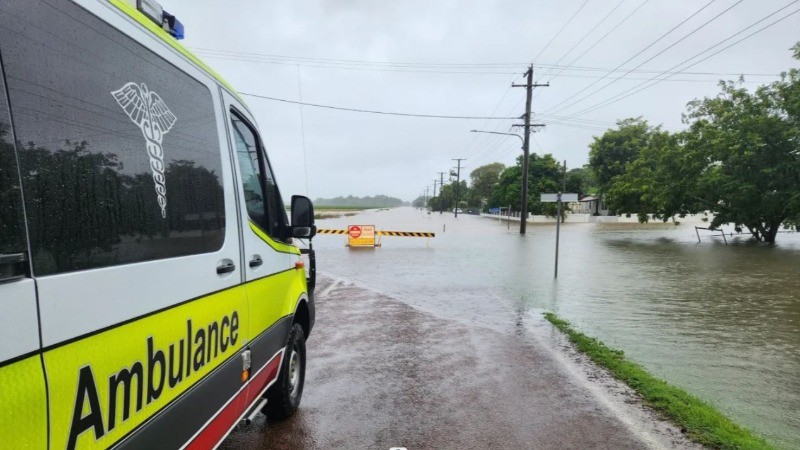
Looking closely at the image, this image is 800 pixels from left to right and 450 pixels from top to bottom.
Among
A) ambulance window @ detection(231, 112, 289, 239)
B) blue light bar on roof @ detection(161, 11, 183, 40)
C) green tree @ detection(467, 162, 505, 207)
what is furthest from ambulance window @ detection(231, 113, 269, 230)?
→ green tree @ detection(467, 162, 505, 207)

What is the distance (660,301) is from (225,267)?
32.0 feet

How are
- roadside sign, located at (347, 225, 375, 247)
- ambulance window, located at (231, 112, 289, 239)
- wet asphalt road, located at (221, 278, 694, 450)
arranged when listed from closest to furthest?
ambulance window, located at (231, 112, 289, 239) < wet asphalt road, located at (221, 278, 694, 450) < roadside sign, located at (347, 225, 375, 247)

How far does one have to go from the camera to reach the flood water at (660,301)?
5.35 meters

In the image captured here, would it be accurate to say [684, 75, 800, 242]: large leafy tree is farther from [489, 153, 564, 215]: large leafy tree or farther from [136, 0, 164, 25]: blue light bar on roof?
[489, 153, 564, 215]: large leafy tree

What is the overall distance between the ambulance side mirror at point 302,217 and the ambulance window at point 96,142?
4.85 ft

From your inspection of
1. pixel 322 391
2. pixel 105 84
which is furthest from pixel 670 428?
pixel 105 84

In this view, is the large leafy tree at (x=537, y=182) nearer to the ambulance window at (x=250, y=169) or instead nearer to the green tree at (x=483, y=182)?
the green tree at (x=483, y=182)

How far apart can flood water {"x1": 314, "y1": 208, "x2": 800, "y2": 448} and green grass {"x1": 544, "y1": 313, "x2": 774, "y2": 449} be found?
261 millimetres

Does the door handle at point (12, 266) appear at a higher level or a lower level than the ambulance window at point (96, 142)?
lower

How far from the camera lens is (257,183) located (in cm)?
346

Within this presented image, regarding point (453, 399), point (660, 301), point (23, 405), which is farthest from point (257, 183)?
point (660, 301)

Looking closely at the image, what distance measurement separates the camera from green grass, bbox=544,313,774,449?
3832mm

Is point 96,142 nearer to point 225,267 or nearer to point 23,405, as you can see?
point 23,405

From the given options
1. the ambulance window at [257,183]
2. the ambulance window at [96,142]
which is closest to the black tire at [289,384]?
the ambulance window at [257,183]
